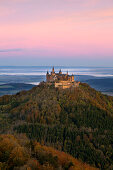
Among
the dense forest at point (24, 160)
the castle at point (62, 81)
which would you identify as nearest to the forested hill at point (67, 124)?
the castle at point (62, 81)

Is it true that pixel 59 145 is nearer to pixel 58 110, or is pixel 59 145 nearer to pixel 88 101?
pixel 58 110

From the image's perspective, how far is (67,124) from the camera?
38.2m

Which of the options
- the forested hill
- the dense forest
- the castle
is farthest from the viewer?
the castle

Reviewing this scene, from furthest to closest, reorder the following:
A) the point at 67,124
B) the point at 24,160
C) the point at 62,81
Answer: the point at 62,81 < the point at 67,124 < the point at 24,160

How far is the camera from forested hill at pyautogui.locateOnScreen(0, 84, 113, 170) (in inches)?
1152

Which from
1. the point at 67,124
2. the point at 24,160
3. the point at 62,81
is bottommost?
the point at 67,124

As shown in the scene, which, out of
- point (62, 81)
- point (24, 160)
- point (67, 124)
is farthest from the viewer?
point (62, 81)

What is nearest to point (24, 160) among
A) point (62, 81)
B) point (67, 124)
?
point (67, 124)

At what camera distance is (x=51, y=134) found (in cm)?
3219

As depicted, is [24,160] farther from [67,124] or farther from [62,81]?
[62,81]

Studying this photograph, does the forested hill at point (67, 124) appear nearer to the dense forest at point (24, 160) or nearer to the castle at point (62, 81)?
the castle at point (62, 81)

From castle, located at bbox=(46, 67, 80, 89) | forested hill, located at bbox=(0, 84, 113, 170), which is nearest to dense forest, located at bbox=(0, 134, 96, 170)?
forested hill, located at bbox=(0, 84, 113, 170)

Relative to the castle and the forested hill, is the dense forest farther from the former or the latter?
the castle

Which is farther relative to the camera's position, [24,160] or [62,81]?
[62,81]
